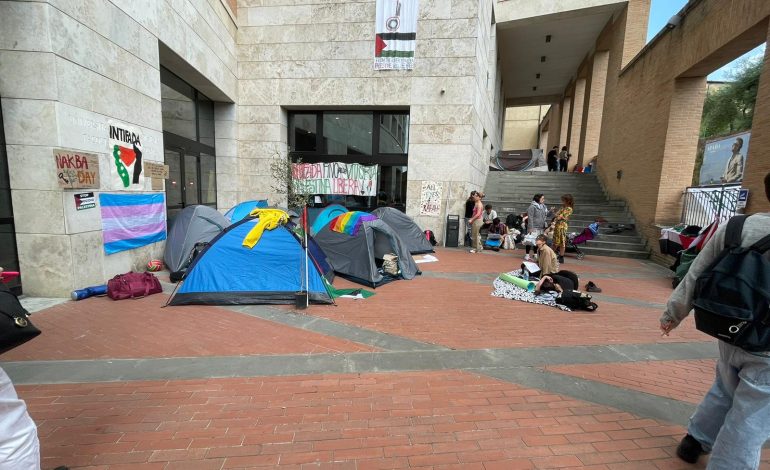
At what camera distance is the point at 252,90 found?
1182cm

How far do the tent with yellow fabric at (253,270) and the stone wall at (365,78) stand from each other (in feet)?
21.9

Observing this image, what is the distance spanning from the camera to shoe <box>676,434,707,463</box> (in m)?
2.36

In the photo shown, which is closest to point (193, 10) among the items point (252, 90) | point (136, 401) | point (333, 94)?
point (252, 90)

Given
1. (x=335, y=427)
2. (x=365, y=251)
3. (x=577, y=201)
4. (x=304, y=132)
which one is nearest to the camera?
(x=335, y=427)

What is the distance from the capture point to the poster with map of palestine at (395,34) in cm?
1077

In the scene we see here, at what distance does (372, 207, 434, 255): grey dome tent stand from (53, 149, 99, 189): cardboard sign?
624cm

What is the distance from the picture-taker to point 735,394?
6.70 ft

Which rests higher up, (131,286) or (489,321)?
(131,286)

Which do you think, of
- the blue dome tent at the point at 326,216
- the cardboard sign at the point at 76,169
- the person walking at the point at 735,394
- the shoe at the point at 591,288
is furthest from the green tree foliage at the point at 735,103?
the cardboard sign at the point at 76,169

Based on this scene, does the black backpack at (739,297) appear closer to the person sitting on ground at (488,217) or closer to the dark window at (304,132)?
the person sitting on ground at (488,217)

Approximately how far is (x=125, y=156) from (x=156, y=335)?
413 cm

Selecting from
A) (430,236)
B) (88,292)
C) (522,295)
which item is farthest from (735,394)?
(430,236)

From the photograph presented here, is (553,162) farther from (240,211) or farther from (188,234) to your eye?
(188,234)

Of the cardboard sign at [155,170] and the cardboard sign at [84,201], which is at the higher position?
the cardboard sign at [155,170]
